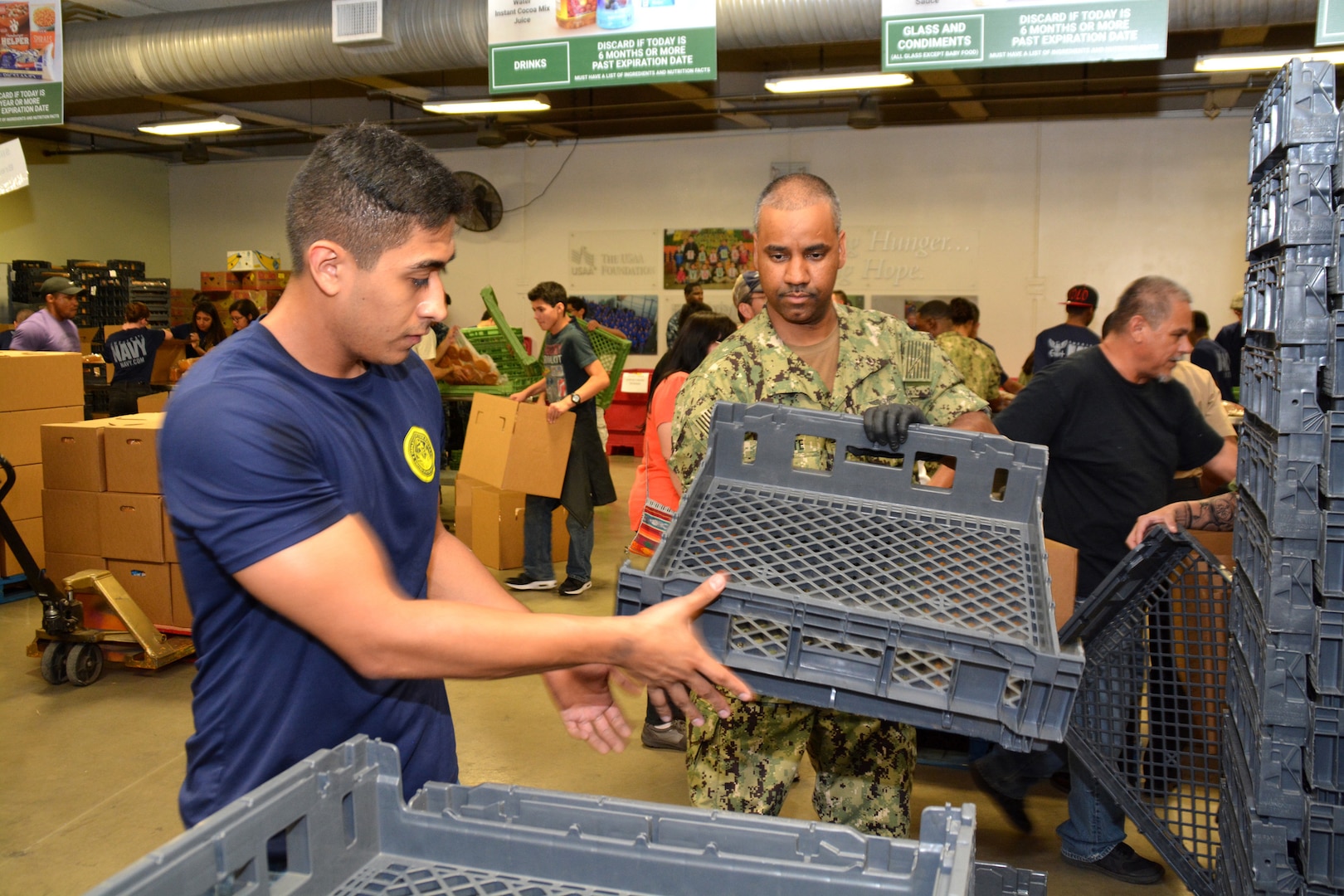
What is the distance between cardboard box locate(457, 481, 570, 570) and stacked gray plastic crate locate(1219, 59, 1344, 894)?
5.18m

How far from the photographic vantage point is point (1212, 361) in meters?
7.72

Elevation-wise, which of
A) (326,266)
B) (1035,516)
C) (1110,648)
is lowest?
(1110,648)

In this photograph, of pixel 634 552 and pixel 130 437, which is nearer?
pixel 634 552

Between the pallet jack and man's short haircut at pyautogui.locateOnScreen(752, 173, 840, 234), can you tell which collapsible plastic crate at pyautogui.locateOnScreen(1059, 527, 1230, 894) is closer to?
man's short haircut at pyautogui.locateOnScreen(752, 173, 840, 234)

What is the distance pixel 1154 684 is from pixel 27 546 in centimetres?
578

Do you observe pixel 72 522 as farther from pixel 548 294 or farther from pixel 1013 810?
pixel 1013 810

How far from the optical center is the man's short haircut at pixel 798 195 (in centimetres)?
216

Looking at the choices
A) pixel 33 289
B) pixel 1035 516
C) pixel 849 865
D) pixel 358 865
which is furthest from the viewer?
pixel 33 289

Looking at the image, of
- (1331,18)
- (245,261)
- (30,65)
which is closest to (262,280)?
(245,261)

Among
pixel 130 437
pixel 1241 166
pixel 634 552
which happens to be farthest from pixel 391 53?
pixel 1241 166

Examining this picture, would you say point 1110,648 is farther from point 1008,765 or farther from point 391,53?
point 391,53

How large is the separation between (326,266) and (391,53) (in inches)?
262

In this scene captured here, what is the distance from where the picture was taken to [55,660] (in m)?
4.77

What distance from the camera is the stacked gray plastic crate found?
173 centimetres
